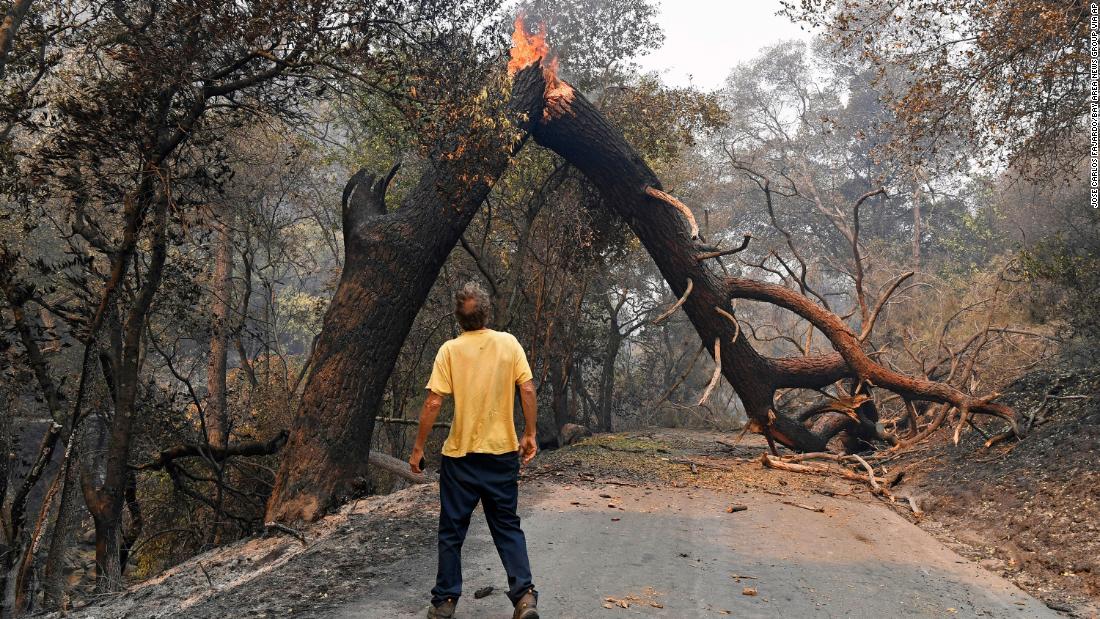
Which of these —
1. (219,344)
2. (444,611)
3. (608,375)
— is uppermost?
(608,375)

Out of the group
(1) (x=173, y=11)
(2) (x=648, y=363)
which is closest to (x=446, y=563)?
(1) (x=173, y=11)

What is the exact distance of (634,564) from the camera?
5.24 meters

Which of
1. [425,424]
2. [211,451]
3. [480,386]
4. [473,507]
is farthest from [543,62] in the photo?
[473,507]

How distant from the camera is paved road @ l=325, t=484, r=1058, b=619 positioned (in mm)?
4371

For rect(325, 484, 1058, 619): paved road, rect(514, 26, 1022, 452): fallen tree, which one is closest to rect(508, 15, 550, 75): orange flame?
rect(514, 26, 1022, 452): fallen tree

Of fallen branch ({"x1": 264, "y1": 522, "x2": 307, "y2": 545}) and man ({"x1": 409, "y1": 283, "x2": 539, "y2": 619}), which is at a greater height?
man ({"x1": 409, "y1": 283, "x2": 539, "y2": 619})

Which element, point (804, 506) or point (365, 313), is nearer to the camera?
point (365, 313)

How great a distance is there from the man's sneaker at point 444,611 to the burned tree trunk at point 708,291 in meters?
7.27

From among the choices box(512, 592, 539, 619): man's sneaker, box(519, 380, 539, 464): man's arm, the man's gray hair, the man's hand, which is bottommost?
box(512, 592, 539, 619): man's sneaker

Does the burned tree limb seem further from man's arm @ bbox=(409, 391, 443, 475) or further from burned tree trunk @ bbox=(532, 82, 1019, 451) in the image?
burned tree trunk @ bbox=(532, 82, 1019, 451)

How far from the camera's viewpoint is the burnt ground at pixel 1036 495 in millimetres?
5379

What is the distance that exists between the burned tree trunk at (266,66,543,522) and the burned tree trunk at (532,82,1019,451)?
2740mm

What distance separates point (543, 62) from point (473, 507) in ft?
23.4

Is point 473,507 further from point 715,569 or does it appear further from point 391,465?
point 391,465
